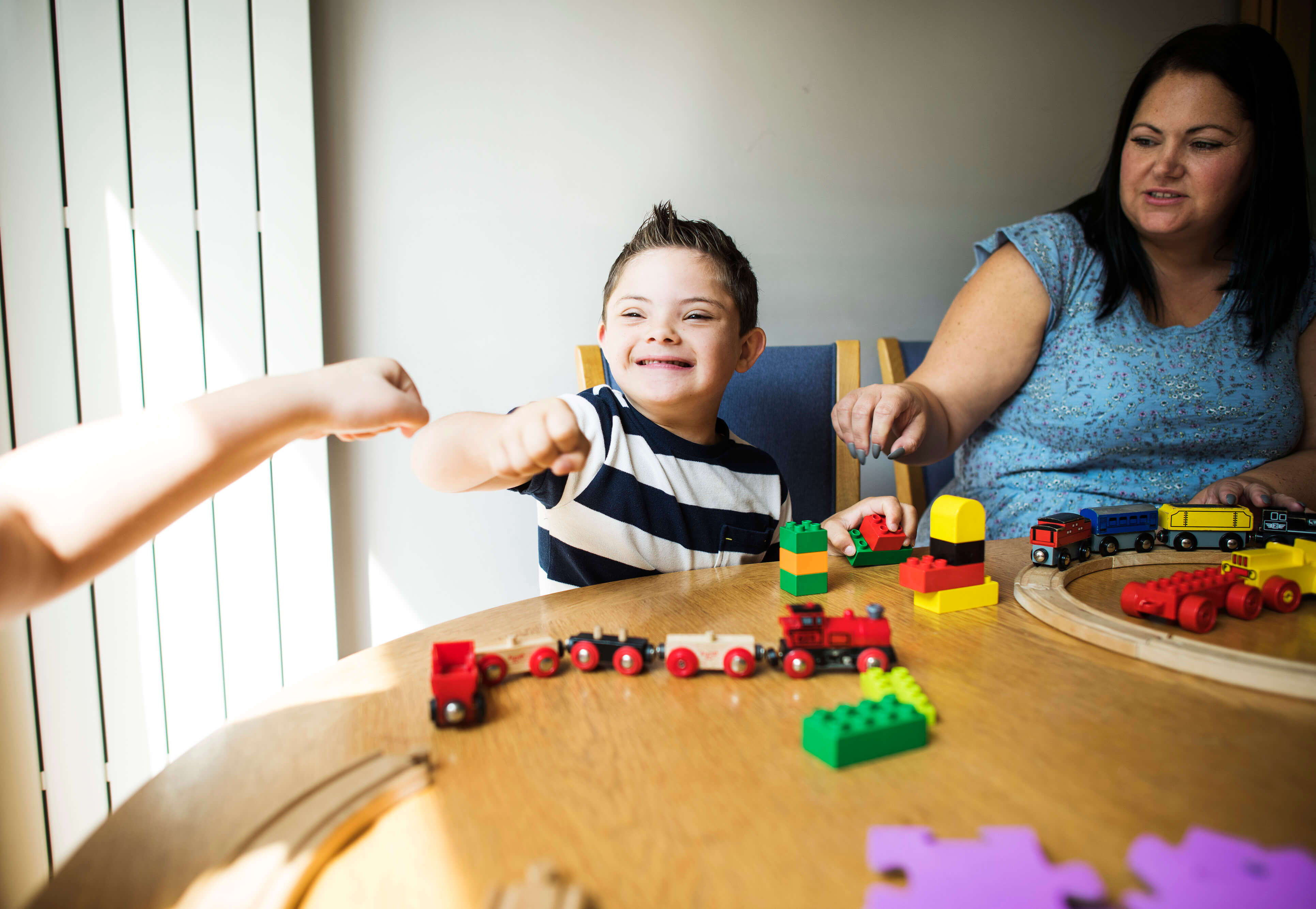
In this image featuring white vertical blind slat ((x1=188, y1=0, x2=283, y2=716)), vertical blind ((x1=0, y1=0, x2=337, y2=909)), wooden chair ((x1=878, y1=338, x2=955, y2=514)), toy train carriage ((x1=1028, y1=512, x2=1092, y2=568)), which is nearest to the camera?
toy train carriage ((x1=1028, y1=512, x2=1092, y2=568))

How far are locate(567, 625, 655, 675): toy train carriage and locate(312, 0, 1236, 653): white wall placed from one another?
106 centimetres

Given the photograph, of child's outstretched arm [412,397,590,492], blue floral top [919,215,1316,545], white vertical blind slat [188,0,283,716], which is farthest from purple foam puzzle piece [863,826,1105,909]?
white vertical blind slat [188,0,283,716]

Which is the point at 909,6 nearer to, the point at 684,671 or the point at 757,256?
the point at 757,256

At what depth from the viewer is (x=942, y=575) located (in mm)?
726

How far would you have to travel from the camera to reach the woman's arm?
1.24 metres

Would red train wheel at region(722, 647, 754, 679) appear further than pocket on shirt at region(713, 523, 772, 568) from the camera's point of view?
No

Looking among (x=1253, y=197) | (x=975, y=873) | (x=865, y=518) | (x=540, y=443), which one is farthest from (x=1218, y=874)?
(x=1253, y=197)

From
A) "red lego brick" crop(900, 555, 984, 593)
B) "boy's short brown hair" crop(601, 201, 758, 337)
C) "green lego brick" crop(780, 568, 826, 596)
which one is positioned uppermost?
"boy's short brown hair" crop(601, 201, 758, 337)

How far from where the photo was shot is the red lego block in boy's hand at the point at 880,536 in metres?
0.88

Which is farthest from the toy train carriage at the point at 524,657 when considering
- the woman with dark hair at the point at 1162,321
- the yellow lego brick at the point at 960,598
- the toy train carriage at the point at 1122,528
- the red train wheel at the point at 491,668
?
the woman with dark hair at the point at 1162,321

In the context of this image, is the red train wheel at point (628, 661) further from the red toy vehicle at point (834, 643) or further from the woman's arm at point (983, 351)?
the woman's arm at point (983, 351)

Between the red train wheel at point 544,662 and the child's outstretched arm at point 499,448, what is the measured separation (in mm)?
141

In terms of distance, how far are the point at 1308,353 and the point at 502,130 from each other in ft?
5.14

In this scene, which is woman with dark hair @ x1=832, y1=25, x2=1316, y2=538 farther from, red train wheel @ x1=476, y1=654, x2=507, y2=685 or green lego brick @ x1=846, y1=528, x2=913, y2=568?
red train wheel @ x1=476, y1=654, x2=507, y2=685
